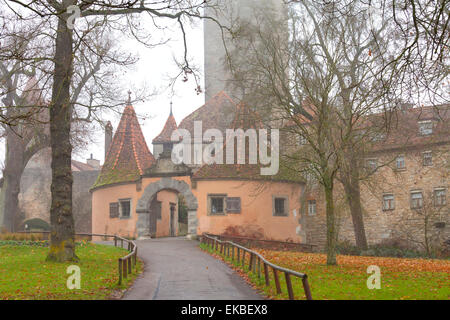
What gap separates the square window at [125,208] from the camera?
29.8 m

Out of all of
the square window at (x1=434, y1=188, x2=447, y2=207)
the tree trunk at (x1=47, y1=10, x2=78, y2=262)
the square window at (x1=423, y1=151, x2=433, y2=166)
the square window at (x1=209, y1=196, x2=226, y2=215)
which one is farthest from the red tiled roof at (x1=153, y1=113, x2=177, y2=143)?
the tree trunk at (x1=47, y1=10, x2=78, y2=262)

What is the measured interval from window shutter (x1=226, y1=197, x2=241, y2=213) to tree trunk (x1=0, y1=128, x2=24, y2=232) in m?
11.0

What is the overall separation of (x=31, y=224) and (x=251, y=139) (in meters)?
24.2

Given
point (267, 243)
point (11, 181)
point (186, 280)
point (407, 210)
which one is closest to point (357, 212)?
point (267, 243)

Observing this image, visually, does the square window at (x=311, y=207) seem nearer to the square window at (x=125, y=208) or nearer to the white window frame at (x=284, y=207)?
the white window frame at (x=284, y=207)

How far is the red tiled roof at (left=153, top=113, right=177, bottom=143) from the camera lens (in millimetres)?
37938

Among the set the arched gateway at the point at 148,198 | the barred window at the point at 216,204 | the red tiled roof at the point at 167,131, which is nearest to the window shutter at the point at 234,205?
the barred window at the point at 216,204

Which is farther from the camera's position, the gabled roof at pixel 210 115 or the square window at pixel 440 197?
the gabled roof at pixel 210 115

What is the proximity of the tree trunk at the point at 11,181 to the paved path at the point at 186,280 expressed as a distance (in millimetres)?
10775

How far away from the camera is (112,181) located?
3070 cm

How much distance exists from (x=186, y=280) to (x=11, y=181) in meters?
17.9

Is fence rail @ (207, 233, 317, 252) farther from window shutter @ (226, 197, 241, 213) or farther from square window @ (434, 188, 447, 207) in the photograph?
square window @ (434, 188, 447, 207)

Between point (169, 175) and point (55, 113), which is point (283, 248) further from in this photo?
point (55, 113)
